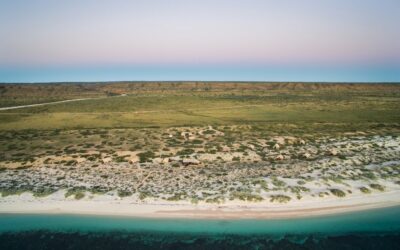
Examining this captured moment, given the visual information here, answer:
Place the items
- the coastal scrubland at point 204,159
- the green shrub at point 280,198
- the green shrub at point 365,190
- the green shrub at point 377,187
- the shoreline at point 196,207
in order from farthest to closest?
the coastal scrubland at point 204,159, the green shrub at point 377,187, the green shrub at point 365,190, the green shrub at point 280,198, the shoreline at point 196,207

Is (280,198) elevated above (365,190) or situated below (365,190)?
below

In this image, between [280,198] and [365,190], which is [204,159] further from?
[365,190]

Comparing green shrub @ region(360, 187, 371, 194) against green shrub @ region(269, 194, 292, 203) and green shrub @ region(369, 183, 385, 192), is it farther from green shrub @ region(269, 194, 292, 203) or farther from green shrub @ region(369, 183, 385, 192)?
green shrub @ region(269, 194, 292, 203)

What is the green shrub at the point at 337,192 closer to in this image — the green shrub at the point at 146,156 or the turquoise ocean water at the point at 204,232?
the turquoise ocean water at the point at 204,232

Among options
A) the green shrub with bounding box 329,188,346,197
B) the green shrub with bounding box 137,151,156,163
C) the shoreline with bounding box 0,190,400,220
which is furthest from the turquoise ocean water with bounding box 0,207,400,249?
the green shrub with bounding box 137,151,156,163

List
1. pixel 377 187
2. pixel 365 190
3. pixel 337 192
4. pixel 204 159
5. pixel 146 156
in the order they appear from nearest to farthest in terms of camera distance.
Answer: pixel 337 192
pixel 365 190
pixel 377 187
pixel 204 159
pixel 146 156

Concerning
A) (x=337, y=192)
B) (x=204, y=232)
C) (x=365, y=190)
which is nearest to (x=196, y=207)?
(x=204, y=232)

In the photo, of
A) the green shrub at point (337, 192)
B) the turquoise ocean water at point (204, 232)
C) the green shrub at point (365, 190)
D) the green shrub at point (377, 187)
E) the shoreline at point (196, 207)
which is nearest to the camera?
the turquoise ocean water at point (204, 232)

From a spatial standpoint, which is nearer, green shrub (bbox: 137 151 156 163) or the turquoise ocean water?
the turquoise ocean water

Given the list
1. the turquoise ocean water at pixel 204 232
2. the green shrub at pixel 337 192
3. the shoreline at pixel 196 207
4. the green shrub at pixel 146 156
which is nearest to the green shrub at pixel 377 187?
the shoreline at pixel 196 207
